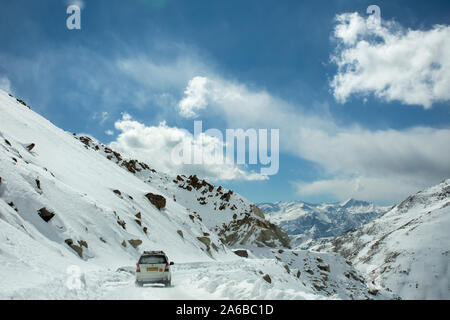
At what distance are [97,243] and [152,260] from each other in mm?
10490

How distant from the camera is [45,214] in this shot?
19797 millimetres

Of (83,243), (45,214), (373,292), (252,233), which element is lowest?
(373,292)

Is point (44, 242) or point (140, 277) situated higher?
point (44, 242)

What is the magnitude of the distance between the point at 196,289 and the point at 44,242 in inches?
384

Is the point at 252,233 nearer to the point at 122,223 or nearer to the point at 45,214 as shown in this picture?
the point at 122,223

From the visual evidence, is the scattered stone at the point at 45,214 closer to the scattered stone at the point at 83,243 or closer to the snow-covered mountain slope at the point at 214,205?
the scattered stone at the point at 83,243

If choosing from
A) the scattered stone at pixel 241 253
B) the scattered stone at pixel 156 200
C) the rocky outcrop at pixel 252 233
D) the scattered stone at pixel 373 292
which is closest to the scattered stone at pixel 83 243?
the scattered stone at pixel 156 200

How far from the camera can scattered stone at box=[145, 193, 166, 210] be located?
4169cm

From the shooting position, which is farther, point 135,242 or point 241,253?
point 241,253

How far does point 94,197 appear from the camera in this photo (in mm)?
29047

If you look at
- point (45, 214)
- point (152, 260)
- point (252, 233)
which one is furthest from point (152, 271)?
point (252, 233)

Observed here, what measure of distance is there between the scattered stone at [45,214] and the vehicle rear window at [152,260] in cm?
959
